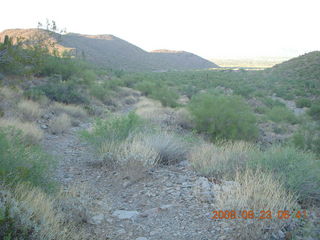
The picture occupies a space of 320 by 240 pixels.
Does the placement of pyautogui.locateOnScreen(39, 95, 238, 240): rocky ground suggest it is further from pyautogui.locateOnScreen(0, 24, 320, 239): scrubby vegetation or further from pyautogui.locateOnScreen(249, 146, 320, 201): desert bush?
pyautogui.locateOnScreen(249, 146, 320, 201): desert bush

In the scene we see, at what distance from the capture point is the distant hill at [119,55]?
6844cm

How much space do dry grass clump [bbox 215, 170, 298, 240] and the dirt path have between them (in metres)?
0.28

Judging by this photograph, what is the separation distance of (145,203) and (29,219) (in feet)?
6.61

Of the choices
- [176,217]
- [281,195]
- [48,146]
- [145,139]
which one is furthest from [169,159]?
[48,146]

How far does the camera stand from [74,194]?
14.1 ft

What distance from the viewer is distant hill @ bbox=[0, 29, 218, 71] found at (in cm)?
6844

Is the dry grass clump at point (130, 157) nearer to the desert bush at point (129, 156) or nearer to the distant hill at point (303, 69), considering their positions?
the desert bush at point (129, 156)

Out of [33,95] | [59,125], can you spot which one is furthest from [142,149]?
[33,95]

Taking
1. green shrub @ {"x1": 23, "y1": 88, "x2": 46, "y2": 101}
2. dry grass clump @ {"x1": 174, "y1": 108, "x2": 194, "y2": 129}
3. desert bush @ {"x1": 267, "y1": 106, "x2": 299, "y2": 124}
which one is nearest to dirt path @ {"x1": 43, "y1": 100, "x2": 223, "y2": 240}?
dry grass clump @ {"x1": 174, "y1": 108, "x2": 194, "y2": 129}

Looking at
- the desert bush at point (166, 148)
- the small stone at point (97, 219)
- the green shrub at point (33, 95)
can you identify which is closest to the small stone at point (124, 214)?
the small stone at point (97, 219)

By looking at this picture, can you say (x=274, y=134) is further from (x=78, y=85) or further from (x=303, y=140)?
(x=78, y=85)
